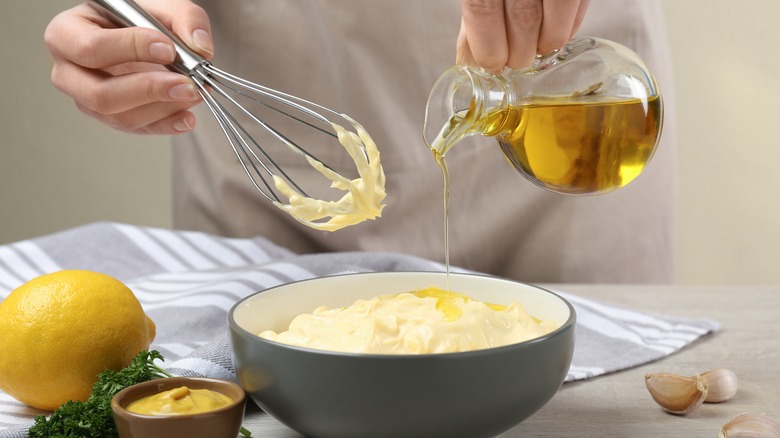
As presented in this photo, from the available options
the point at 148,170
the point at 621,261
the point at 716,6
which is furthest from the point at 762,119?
the point at 148,170

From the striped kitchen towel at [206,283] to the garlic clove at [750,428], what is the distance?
8.0 inches

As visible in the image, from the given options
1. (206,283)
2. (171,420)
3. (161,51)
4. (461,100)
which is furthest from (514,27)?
(206,283)

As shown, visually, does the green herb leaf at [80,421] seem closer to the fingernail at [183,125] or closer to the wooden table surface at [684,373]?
the wooden table surface at [684,373]

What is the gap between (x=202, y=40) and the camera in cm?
101

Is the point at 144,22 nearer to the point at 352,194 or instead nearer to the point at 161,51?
the point at 161,51

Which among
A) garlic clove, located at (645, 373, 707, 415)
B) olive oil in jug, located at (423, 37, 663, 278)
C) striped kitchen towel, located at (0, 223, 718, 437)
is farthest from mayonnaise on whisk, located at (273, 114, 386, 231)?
garlic clove, located at (645, 373, 707, 415)

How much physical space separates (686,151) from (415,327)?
6.55ft

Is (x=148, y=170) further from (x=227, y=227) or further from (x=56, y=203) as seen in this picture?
(x=227, y=227)

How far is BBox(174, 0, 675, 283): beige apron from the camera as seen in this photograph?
148cm

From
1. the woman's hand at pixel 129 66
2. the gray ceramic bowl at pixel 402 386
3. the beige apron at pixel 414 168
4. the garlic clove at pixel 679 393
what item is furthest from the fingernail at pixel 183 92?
the garlic clove at pixel 679 393

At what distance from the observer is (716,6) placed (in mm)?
2430

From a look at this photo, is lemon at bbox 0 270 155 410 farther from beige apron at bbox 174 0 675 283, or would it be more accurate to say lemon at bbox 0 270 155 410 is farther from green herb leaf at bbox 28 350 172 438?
beige apron at bbox 174 0 675 283

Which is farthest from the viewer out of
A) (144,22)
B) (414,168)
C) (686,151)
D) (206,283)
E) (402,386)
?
(686,151)

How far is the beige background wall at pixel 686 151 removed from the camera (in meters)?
2.45
